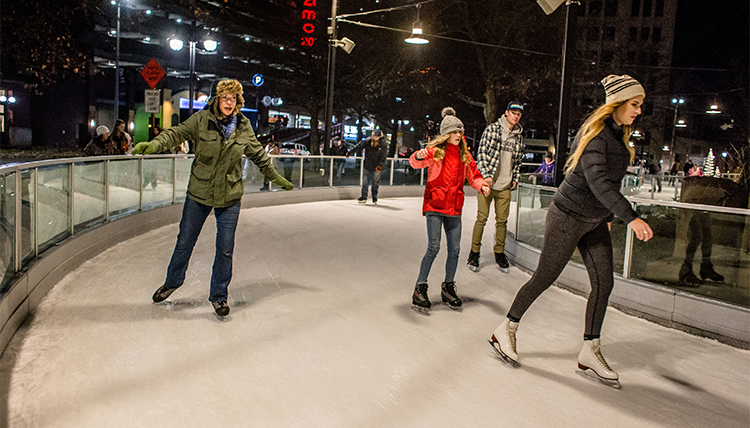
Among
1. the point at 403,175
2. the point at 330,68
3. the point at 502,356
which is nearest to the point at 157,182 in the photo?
Answer: the point at 502,356

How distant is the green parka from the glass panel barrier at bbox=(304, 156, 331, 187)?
1040 cm

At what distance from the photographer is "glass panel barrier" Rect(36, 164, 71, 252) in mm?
5668

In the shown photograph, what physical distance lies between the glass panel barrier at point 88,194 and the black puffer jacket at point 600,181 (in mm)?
5100

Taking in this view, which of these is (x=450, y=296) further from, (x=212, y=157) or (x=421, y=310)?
(x=212, y=157)

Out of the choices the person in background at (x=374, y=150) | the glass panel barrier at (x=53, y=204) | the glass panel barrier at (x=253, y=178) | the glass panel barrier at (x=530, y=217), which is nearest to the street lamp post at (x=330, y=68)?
the person in background at (x=374, y=150)

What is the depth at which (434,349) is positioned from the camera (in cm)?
455

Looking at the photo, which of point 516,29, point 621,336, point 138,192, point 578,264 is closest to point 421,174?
point 516,29

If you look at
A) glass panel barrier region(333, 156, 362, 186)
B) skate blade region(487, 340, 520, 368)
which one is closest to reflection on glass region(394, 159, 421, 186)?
glass panel barrier region(333, 156, 362, 186)

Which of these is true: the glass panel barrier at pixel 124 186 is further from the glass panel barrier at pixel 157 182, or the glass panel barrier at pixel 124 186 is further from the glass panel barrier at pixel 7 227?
the glass panel barrier at pixel 7 227

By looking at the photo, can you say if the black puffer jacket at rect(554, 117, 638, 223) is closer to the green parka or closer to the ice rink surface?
the ice rink surface

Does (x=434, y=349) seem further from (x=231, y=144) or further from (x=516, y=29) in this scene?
(x=516, y=29)

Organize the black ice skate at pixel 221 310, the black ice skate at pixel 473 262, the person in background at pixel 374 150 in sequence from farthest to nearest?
the person in background at pixel 374 150 < the black ice skate at pixel 473 262 < the black ice skate at pixel 221 310

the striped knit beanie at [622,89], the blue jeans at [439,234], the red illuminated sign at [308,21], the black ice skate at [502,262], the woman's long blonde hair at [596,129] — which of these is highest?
the red illuminated sign at [308,21]

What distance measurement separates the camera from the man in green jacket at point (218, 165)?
487 centimetres
